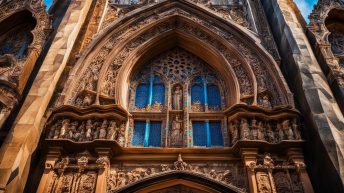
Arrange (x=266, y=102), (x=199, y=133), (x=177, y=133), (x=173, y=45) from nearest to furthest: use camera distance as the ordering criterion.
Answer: (x=177, y=133) < (x=266, y=102) < (x=199, y=133) < (x=173, y=45)

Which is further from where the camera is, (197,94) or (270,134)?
(197,94)

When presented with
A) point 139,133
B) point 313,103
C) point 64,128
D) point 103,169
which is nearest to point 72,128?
point 64,128

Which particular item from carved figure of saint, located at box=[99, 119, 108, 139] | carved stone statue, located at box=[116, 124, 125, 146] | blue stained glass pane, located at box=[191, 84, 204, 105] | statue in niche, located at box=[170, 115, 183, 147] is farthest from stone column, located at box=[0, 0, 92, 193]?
blue stained glass pane, located at box=[191, 84, 204, 105]

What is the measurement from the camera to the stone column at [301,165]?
819cm

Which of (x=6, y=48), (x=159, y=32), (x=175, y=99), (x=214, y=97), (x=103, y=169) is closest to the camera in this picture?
(x=103, y=169)

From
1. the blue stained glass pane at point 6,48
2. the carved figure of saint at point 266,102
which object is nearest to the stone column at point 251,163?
the carved figure of saint at point 266,102

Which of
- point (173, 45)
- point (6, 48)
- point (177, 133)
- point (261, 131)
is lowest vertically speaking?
point (261, 131)

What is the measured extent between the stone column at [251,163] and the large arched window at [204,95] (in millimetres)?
2427

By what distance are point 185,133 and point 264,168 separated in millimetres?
2449

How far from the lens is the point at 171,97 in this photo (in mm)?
11492

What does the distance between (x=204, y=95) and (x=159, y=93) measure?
148 cm

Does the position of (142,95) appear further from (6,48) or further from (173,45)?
(6,48)

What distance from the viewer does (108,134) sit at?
30.8ft

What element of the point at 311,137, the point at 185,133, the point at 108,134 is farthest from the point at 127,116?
the point at 311,137
